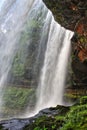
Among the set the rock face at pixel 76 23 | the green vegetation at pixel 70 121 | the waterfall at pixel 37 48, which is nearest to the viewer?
the green vegetation at pixel 70 121

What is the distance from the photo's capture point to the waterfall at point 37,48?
20.0 metres

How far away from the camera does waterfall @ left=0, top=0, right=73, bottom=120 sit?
19969 millimetres

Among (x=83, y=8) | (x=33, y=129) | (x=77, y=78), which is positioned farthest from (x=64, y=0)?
(x=33, y=129)

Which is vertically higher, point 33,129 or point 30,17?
point 30,17

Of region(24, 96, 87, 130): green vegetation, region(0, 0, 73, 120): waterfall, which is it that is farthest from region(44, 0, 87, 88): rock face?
region(24, 96, 87, 130): green vegetation

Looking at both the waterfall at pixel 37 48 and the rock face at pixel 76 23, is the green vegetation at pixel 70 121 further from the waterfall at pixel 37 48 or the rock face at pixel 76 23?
the waterfall at pixel 37 48

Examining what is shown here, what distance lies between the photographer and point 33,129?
28.3 feet

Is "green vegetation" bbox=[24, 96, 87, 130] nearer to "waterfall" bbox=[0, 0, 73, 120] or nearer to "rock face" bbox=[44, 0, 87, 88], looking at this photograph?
"rock face" bbox=[44, 0, 87, 88]

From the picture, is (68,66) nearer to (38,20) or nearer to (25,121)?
(38,20)

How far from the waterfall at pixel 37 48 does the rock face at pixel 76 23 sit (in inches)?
73.6

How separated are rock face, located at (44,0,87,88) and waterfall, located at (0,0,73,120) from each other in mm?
1870

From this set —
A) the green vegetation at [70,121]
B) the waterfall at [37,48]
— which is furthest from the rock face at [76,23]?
the green vegetation at [70,121]

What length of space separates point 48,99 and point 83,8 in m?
8.08

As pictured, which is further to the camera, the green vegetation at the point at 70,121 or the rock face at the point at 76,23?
the rock face at the point at 76,23
